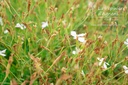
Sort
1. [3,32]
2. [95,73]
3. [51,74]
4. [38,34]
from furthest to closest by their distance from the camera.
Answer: [38,34] → [3,32] → [51,74] → [95,73]

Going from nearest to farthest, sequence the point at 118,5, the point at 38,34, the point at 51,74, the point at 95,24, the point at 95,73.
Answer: the point at 95,73, the point at 51,74, the point at 38,34, the point at 95,24, the point at 118,5

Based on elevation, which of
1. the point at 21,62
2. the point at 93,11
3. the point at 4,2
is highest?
the point at 4,2

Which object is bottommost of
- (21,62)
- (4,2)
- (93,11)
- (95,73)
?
(95,73)

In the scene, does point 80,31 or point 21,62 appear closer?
point 21,62

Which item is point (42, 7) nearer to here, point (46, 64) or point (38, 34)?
point (38, 34)

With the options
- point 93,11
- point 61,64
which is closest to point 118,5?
point 93,11

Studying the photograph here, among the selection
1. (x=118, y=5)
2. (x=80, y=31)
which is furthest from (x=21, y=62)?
(x=118, y=5)

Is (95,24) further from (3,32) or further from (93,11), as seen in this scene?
(3,32)

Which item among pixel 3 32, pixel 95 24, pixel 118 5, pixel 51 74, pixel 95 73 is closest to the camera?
pixel 95 73

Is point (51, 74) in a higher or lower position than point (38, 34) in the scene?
lower
